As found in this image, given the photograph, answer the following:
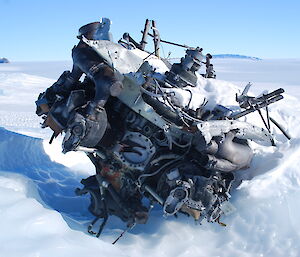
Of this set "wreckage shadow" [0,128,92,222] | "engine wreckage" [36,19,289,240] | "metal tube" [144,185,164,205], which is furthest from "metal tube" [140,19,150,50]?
"wreckage shadow" [0,128,92,222]

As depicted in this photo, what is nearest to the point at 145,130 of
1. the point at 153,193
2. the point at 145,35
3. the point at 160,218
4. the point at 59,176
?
the point at 153,193

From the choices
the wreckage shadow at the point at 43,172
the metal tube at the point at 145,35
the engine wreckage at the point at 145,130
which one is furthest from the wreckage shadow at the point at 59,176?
the metal tube at the point at 145,35

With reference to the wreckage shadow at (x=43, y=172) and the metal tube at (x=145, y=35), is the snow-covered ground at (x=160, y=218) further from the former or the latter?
the metal tube at (x=145, y=35)

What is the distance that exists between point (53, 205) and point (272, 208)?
296 cm

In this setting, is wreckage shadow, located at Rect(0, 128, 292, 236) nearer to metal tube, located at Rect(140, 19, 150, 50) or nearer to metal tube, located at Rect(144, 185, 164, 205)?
metal tube, located at Rect(144, 185, 164, 205)

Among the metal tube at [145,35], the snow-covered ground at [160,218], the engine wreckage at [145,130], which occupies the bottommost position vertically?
the snow-covered ground at [160,218]

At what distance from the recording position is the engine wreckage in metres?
4.37

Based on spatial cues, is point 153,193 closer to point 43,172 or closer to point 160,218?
point 160,218

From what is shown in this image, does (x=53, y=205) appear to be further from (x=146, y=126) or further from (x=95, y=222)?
(x=146, y=126)

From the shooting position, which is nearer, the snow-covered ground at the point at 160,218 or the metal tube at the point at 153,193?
Result: the snow-covered ground at the point at 160,218

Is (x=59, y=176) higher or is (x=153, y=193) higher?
(x=153, y=193)

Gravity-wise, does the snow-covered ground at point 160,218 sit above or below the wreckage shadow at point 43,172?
above

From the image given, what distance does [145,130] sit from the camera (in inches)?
185

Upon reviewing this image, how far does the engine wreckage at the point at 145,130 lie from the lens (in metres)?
4.37
